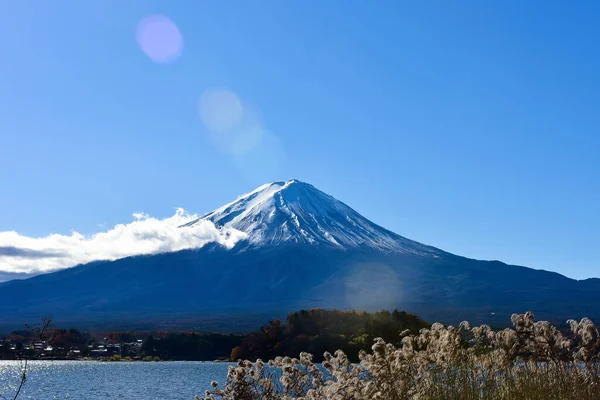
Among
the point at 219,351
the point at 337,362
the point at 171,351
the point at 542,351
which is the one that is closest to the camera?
the point at 337,362

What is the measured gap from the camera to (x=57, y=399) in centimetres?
4672

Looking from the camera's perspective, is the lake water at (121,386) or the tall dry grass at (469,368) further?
the lake water at (121,386)

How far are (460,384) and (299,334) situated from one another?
71.9 meters

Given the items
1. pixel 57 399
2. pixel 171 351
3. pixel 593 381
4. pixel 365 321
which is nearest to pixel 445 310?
pixel 171 351

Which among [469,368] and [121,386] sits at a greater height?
[469,368]

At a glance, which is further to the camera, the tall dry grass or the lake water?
the lake water

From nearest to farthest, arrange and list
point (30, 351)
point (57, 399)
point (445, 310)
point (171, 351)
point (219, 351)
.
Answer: point (30, 351) < point (57, 399) < point (219, 351) < point (171, 351) < point (445, 310)

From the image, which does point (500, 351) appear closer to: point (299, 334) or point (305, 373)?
point (305, 373)

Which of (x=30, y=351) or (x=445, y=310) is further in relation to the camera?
(x=445, y=310)

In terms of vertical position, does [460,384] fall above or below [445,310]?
below

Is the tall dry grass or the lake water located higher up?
the tall dry grass

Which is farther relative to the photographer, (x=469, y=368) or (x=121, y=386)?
(x=121, y=386)

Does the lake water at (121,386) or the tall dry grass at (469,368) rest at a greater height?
the tall dry grass at (469,368)

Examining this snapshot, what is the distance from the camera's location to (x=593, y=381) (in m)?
9.62
